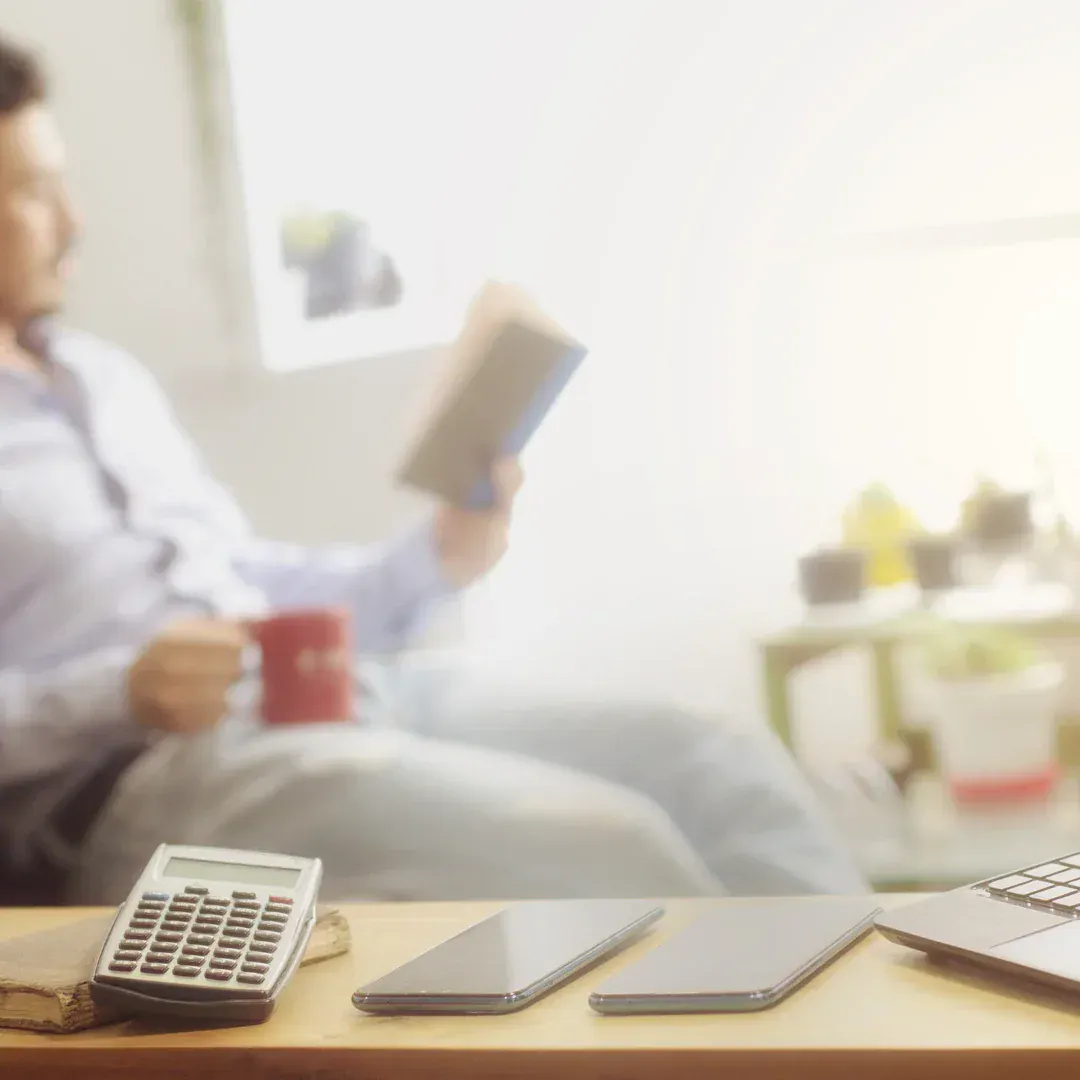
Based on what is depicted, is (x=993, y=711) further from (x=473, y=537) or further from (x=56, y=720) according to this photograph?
(x=56, y=720)

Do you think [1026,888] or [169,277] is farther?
[169,277]

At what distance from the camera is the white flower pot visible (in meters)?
1.08

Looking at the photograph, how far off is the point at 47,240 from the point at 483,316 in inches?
16.0

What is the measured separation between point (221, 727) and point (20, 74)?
61cm

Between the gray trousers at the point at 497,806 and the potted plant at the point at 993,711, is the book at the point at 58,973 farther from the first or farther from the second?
the potted plant at the point at 993,711

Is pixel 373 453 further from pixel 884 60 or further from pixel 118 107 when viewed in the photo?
pixel 884 60

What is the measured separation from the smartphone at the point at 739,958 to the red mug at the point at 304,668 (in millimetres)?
422

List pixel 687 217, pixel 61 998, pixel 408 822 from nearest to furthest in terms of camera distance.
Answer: pixel 61 998
pixel 408 822
pixel 687 217

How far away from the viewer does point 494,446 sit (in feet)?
3.75

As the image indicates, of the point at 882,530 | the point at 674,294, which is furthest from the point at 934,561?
the point at 674,294

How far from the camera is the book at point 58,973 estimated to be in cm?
70

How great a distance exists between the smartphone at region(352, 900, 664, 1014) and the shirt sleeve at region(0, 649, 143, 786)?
0.42 m

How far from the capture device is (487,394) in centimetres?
112

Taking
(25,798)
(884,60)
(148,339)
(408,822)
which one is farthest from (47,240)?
(884,60)
